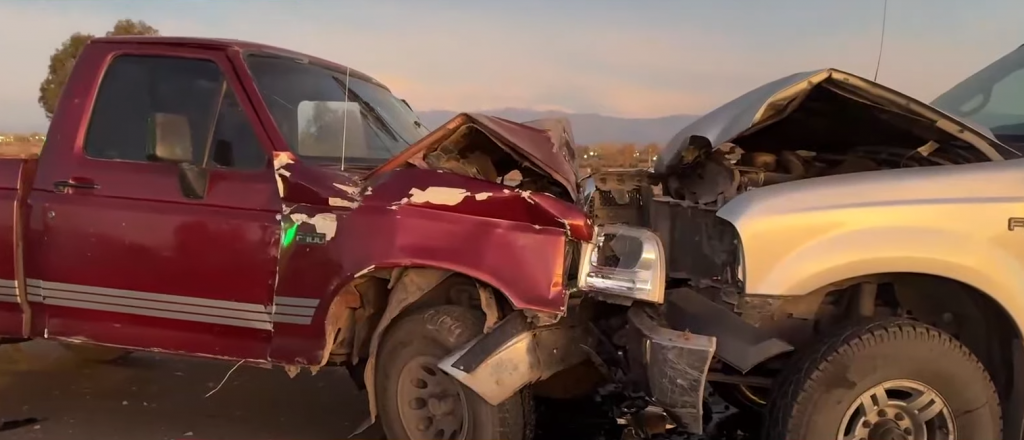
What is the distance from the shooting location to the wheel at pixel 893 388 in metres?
3.23

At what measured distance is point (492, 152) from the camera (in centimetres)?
399

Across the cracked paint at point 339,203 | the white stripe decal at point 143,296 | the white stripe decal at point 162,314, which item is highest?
the cracked paint at point 339,203

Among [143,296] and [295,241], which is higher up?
[295,241]

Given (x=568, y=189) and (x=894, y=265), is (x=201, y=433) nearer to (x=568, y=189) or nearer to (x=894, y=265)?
(x=568, y=189)

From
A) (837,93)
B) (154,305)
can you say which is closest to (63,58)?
(154,305)

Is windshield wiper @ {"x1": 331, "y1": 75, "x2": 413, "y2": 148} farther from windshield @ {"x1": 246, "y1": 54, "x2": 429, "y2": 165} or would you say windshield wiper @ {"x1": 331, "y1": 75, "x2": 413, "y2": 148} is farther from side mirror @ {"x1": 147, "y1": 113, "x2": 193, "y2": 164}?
side mirror @ {"x1": 147, "y1": 113, "x2": 193, "y2": 164}

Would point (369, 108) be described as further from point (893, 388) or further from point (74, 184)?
point (893, 388)

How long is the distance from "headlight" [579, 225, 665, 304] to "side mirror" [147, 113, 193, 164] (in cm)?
204

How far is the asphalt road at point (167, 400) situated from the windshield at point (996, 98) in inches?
163

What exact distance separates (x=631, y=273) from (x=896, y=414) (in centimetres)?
127

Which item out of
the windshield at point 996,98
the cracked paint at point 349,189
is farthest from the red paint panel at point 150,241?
the windshield at point 996,98

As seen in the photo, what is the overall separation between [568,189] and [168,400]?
3157 mm

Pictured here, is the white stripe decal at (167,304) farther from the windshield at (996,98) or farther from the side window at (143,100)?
the windshield at (996,98)

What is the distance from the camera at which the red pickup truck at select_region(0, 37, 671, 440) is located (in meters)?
3.46
